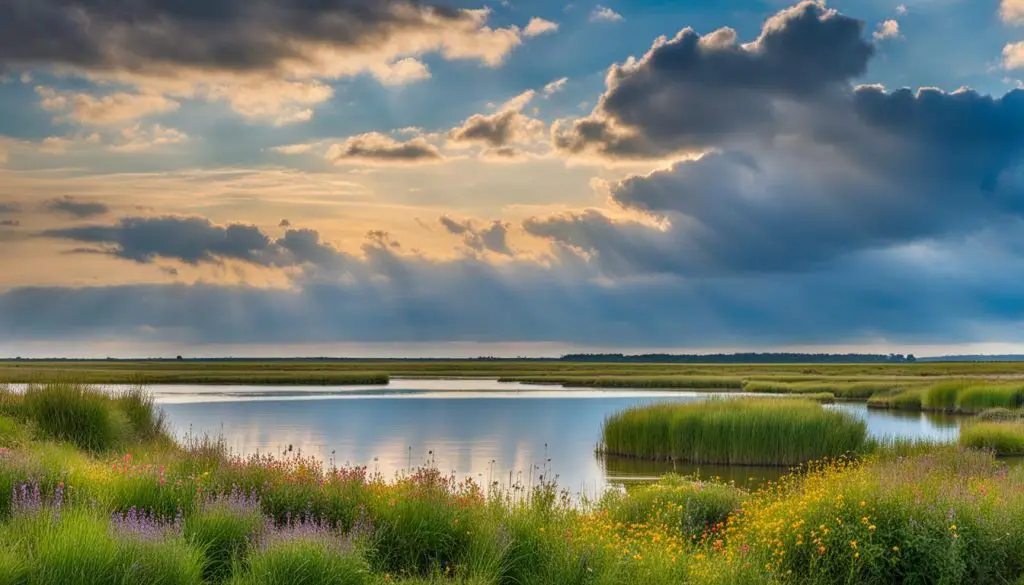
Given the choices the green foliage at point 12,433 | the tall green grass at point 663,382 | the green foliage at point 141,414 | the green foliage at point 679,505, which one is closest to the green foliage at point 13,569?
the green foliage at point 679,505

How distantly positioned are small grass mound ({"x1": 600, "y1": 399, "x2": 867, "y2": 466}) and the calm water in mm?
1293

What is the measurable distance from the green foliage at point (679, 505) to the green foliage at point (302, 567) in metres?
7.51

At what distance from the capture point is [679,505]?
17734 mm

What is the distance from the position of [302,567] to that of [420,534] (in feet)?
9.78

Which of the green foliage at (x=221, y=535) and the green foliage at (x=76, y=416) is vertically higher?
the green foliage at (x=76, y=416)

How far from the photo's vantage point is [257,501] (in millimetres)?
14344

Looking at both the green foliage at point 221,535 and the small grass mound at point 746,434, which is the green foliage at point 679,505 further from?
the small grass mound at point 746,434

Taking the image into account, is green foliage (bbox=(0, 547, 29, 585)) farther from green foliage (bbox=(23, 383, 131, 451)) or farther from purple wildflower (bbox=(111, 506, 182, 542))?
green foliage (bbox=(23, 383, 131, 451))

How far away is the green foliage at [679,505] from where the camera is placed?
17422 mm

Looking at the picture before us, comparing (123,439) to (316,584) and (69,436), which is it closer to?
(69,436)

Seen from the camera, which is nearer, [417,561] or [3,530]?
[3,530]

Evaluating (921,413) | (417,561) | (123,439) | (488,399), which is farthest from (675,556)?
(488,399)

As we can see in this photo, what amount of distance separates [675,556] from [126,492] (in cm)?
818

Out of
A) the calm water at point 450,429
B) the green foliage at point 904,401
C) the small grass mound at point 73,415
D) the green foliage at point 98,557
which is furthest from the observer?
the green foliage at point 904,401
